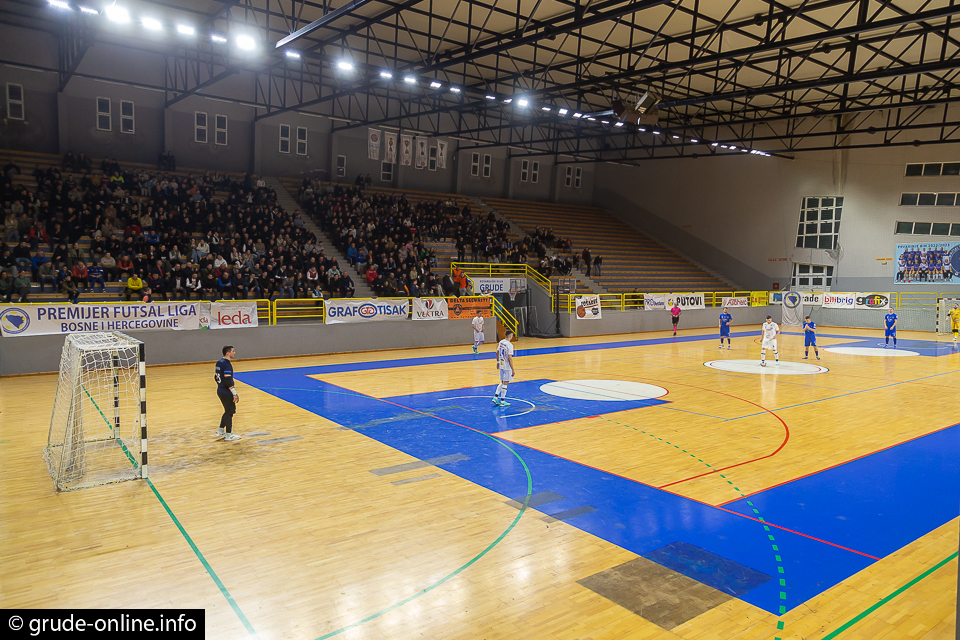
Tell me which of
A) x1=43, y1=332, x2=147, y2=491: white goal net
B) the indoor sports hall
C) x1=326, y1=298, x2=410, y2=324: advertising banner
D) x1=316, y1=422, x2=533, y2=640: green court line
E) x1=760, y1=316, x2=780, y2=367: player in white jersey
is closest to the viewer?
x1=316, y1=422, x2=533, y2=640: green court line

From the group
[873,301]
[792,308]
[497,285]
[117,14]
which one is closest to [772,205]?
[792,308]

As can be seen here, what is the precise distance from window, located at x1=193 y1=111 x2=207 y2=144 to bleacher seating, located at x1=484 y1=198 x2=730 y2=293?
18547 mm

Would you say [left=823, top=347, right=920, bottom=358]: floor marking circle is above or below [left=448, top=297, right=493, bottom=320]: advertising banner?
below

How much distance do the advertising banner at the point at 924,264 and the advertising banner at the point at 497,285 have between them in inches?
915

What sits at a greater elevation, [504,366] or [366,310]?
[366,310]

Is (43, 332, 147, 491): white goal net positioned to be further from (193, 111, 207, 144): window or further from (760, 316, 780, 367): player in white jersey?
(193, 111, 207, 144): window

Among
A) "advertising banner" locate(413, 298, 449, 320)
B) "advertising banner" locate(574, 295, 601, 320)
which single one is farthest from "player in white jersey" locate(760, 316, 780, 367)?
"advertising banner" locate(413, 298, 449, 320)

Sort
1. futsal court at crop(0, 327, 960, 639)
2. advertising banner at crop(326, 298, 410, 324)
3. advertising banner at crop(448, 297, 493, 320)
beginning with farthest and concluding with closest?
advertising banner at crop(448, 297, 493, 320)
advertising banner at crop(326, 298, 410, 324)
futsal court at crop(0, 327, 960, 639)

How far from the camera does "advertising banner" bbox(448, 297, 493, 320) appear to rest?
26.4 meters

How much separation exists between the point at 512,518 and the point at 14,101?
102 ft

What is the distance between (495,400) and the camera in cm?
1461

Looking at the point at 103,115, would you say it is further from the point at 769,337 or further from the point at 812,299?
the point at 812,299

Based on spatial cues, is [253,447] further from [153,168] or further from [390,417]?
[153,168]

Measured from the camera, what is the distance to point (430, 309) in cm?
2559
